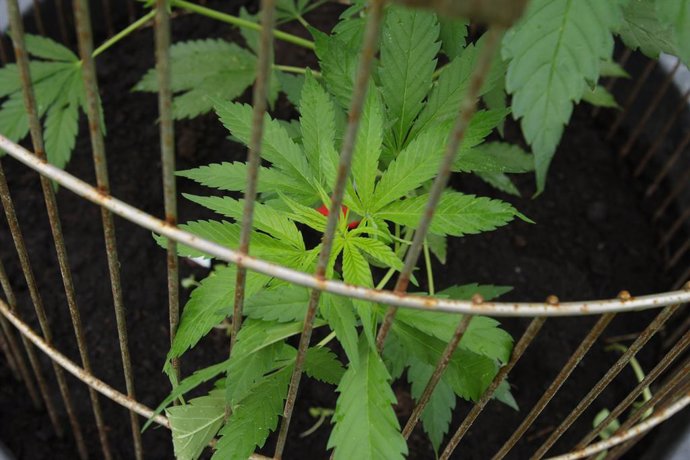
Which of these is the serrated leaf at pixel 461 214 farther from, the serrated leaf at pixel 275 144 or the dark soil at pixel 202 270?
the dark soil at pixel 202 270

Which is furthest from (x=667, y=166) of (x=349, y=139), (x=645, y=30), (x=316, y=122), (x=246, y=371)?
(x=349, y=139)

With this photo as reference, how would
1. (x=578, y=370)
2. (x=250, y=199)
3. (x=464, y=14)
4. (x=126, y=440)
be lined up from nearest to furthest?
(x=464, y=14)
(x=250, y=199)
(x=126, y=440)
(x=578, y=370)

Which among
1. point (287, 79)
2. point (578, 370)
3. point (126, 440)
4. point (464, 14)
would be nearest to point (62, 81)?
point (287, 79)

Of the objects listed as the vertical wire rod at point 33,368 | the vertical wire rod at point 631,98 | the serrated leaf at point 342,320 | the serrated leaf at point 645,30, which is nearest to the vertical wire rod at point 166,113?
the serrated leaf at point 342,320

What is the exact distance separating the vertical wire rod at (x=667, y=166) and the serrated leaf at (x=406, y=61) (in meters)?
0.88

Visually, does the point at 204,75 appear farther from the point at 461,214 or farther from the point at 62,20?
the point at 461,214

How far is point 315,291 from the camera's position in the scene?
602 millimetres

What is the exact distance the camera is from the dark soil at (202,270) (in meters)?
1.25

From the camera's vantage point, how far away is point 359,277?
0.66 metres

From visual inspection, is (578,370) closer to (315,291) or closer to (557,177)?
(557,177)

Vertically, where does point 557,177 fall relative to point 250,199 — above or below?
below

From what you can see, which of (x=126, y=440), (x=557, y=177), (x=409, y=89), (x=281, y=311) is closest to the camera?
(x=281, y=311)

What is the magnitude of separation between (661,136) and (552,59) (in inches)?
43.5

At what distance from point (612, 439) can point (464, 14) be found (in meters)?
0.58
